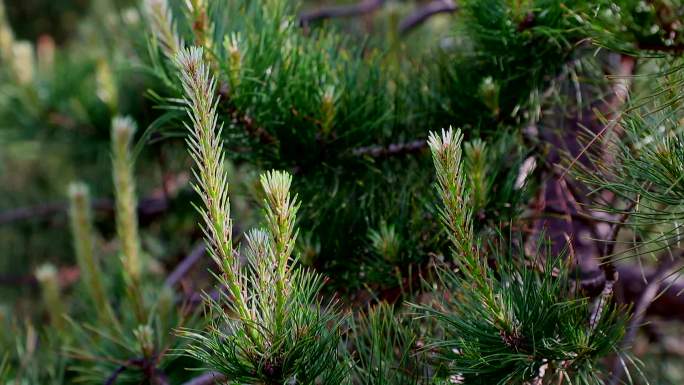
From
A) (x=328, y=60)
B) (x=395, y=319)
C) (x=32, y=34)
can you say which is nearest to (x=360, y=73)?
(x=328, y=60)

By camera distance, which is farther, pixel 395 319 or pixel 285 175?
pixel 395 319

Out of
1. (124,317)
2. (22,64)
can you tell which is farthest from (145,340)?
(22,64)

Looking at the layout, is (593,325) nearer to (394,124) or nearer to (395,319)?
(395,319)

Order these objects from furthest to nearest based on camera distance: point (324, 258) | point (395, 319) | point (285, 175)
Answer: point (324, 258), point (395, 319), point (285, 175)

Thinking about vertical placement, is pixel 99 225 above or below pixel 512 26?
below

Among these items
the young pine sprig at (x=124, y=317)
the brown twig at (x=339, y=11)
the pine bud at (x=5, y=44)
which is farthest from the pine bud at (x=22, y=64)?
the brown twig at (x=339, y=11)

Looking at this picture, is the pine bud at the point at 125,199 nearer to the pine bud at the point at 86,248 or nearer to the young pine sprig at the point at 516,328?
the pine bud at the point at 86,248
